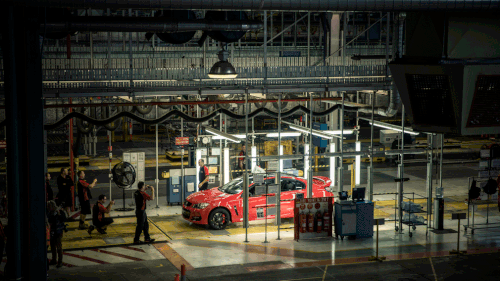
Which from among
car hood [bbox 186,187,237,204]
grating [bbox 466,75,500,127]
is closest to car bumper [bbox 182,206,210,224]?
car hood [bbox 186,187,237,204]

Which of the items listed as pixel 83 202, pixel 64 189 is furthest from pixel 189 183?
pixel 64 189

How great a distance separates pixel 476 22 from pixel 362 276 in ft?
A: 19.9

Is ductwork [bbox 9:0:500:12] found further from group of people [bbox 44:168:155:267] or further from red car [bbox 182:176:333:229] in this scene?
red car [bbox 182:176:333:229]

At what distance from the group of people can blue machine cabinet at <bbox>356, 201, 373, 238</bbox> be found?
506 centimetres

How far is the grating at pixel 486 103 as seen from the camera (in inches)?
312

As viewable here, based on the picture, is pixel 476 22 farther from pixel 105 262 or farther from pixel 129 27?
pixel 105 262

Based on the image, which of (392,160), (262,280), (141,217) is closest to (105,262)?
(141,217)

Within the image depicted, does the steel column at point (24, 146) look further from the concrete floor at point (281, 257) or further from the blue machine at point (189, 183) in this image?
the blue machine at point (189, 183)

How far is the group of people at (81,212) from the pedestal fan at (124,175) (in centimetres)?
134

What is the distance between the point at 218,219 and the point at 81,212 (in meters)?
3.55

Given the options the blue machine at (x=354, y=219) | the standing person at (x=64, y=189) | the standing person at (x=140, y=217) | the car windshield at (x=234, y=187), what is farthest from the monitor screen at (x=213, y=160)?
the blue machine at (x=354, y=219)

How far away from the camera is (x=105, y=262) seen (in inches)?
517

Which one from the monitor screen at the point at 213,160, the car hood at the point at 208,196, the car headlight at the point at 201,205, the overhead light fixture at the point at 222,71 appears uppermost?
the overhead light fixture at the point at 222,71

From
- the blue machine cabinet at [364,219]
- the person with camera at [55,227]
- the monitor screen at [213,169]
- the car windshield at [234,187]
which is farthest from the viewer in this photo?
the monitor screen at [213,169]
